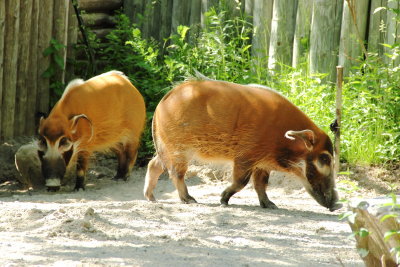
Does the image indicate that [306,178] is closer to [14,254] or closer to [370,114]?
[370,114]

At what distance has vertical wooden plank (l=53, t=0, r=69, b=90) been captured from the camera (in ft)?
35.4

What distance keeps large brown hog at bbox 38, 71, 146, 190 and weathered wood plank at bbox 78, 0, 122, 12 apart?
2752 mm

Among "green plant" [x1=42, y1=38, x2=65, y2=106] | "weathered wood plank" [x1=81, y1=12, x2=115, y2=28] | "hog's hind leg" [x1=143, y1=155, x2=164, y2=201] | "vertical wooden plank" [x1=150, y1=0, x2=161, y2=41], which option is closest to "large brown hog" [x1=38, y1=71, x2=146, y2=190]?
"green plant" [x1=42, y1=38, x2=65, y2=106]

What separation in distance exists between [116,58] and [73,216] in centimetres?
575

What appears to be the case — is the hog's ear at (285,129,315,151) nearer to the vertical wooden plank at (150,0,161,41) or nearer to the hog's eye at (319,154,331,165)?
the hog's eye at (319,154,331,165)

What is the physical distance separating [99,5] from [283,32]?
3.61 meters

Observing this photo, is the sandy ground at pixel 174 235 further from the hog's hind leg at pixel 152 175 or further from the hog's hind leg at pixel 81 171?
the hog's hind leg at pixel 81 171

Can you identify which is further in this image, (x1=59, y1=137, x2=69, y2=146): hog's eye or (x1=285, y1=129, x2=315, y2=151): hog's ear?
(x1=59, y1=137, x2=69, y2=146): hog's eye

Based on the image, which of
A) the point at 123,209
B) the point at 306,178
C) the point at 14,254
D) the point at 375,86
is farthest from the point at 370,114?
the point at 14,254

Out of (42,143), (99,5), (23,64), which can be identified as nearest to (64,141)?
(42,143)

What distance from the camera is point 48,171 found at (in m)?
8.98

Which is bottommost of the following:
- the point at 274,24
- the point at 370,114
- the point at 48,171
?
the point at 48,171

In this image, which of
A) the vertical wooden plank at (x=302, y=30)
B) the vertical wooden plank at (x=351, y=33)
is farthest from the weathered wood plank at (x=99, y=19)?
the vertical wooden plank at (x=351, y=33)

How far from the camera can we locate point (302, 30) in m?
9.81
